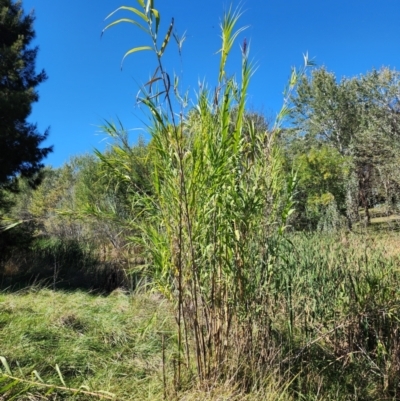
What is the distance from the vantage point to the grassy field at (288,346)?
2139mm

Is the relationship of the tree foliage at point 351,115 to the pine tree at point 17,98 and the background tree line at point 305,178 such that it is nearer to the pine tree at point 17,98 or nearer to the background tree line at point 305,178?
the background tree line at point 305,178

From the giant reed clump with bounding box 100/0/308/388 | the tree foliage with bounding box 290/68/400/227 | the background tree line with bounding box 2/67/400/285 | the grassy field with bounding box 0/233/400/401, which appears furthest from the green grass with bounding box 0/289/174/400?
the tree foliage with bounding box 290/68/400/227

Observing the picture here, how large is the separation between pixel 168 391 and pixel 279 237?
1095mm

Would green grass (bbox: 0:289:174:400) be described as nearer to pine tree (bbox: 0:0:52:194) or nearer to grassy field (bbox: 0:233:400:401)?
grassy field (bbox: 0:233:400:401)

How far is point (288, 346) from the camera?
2430 mm

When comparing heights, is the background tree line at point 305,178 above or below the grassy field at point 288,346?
above

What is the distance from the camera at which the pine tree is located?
7246 mm

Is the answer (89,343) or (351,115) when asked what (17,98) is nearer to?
(89,343)

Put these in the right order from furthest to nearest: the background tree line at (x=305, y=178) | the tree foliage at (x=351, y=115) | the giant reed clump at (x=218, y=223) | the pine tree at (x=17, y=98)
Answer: the tree foliage at (x=351, y=115) → the pine tree at (x=17, y=98) → the background tree line at (x=305, y=178) → the giant reed clump at (x=218, y=223)

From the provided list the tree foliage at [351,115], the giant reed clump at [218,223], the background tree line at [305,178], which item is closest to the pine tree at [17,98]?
the background tree line at [305,178]

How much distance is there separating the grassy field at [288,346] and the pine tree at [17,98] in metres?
4.78

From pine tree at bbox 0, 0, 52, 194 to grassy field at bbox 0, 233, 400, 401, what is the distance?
15.7ft

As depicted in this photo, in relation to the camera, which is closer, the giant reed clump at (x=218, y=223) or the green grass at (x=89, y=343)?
the giant reed clump at (x=218, y=223)

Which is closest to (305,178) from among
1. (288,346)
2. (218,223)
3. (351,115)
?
(288,346)
